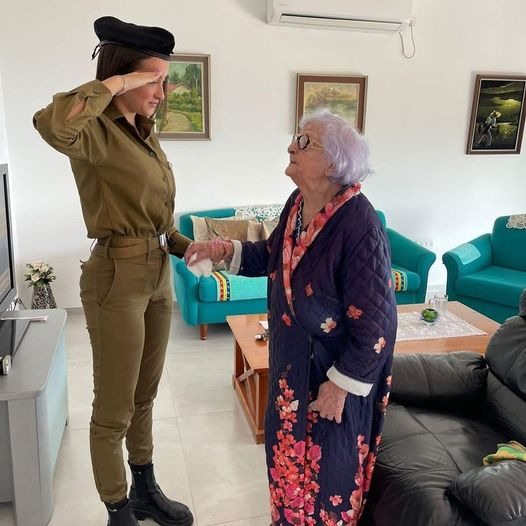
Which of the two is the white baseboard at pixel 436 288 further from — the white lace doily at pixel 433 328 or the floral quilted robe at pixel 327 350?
the floral quilted robe at pixel 327 350

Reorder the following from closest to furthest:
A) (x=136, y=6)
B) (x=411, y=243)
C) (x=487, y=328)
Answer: (x=487, y=328) < (x=136, y=6) < (x=411, y=243)

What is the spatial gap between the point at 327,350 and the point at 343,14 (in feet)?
10.6

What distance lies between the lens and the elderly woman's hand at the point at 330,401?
54.8 inches

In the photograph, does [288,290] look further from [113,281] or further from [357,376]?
[113,281]

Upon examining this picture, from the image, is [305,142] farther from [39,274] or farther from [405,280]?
[39,274]

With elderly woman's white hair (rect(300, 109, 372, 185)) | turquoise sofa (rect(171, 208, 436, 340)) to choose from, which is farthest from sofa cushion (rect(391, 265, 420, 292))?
elderly woman's white hair (rect(300, 109, 372, 185))

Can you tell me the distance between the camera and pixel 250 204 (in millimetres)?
4316

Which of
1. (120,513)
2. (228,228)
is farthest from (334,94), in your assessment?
(120,513)

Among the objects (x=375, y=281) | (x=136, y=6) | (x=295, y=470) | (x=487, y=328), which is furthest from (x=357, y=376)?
(x=136, y=6)

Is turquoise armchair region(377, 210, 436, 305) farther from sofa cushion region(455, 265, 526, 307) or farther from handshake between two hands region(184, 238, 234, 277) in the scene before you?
handshake between two hands region(184, 238, 234, 277)

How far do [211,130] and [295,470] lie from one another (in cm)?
308

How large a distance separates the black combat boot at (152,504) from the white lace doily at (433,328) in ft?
4.37

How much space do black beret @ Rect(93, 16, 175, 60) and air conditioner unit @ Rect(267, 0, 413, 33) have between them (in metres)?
2.66

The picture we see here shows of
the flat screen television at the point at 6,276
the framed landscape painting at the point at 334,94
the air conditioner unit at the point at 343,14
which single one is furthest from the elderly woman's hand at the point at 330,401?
the air conditioner unit at the point at 343,14
